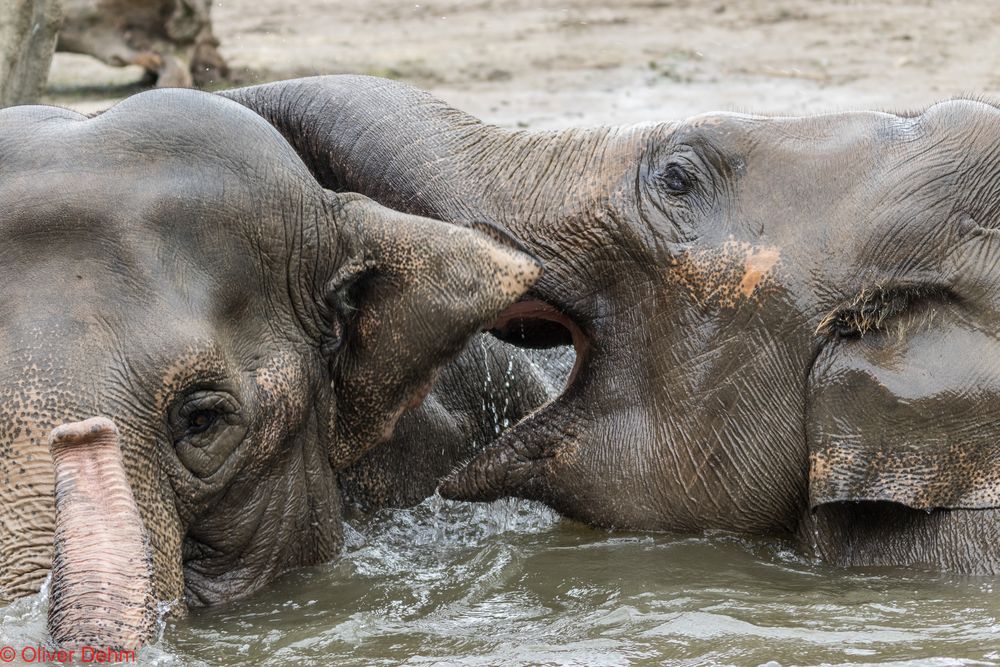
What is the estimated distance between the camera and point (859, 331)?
3795 millimetres

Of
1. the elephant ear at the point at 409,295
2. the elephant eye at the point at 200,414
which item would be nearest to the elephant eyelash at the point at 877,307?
the elephant ear at the point at 409,295

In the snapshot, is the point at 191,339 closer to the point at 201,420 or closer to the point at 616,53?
the point at 201,420

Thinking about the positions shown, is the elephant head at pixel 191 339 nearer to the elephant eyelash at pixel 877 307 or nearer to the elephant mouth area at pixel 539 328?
the elephant mouth area at pixel 539 328

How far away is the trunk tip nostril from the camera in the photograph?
9.25 ft

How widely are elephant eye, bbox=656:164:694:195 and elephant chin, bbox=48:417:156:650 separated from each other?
155cm

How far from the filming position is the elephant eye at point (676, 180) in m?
3.94

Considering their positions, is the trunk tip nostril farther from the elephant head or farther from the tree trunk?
the tree trunk

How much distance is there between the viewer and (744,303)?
12.7 ft

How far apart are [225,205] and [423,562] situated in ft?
3.65

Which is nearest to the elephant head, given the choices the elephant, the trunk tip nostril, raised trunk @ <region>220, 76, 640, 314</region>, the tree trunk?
the trunk tip nostril

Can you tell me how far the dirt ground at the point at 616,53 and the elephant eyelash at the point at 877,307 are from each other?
16.7 ft

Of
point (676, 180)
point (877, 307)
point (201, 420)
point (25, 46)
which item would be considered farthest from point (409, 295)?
point (25, 46)

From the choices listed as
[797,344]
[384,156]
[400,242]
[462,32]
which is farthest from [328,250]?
[462,32]

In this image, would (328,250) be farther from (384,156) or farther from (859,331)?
(859,331)
